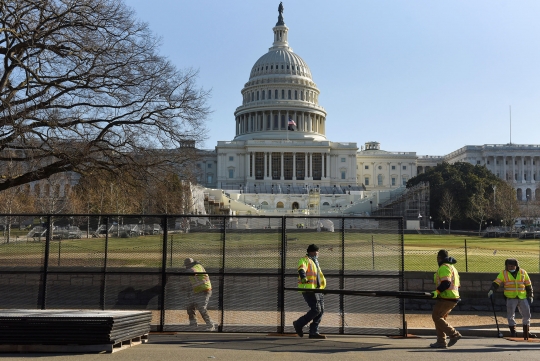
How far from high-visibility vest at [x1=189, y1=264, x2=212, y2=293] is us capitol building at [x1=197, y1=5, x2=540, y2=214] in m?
101

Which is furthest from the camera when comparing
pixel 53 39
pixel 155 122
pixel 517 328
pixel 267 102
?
pixel 267 102

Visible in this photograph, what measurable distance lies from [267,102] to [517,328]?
13053 cm

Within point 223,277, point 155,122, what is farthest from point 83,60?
point 223,277

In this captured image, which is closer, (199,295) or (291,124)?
(199,295)

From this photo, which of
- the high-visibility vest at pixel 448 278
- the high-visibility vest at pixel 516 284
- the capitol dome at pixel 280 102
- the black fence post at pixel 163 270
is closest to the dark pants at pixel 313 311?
the high-visibility vest at pixel 448 278

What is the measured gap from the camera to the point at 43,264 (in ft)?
47.6

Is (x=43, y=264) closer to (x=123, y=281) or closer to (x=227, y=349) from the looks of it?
(x=123, y=281)

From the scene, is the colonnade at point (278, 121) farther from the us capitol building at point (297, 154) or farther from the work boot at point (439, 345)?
the work boot at point (439, 345)

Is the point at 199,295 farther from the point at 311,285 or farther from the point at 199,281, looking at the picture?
the point at 311,285

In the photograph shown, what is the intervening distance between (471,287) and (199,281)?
369 inches

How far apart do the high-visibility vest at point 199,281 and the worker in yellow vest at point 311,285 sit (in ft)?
7.44

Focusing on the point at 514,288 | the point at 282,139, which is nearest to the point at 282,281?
the point at 514,288

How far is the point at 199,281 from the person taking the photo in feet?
46.3

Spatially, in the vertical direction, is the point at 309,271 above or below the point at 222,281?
above
